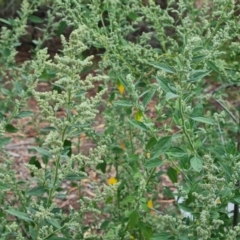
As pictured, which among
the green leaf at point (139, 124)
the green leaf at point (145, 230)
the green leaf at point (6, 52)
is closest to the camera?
the green leaf at point (139, 124)

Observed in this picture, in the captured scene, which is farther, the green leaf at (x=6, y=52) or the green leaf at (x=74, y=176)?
the green leaf at (x=6, y=52)

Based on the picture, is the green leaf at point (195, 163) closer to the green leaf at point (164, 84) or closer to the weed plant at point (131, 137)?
the weed plant at point (131, 137)

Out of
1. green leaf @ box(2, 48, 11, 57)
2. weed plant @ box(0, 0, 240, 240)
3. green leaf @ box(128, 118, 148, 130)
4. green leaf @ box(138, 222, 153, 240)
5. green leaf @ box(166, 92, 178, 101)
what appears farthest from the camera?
green leaf @ box(2, 48, 11, 57)

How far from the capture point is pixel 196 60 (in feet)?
6.81

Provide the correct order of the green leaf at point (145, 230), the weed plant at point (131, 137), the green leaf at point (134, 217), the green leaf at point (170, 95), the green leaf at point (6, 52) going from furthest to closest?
the green leaf at point (6, 52) → the green leaf at point (145, 230) → the green leaf at point (134, 217) → the weed plant at point (131, 137) → the green leaf at point (170, 95)

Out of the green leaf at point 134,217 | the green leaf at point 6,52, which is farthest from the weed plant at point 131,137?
the green leaf at point 6,52

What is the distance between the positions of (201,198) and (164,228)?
85 cm

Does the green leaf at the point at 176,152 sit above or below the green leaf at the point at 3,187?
above

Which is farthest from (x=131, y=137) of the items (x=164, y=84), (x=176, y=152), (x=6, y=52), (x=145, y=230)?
(x=164, y=84)

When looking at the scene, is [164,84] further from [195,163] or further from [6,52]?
[6,52]

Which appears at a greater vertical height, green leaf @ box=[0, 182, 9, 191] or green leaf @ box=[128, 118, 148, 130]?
green leaf @ box=[128, 118, 148, 130]

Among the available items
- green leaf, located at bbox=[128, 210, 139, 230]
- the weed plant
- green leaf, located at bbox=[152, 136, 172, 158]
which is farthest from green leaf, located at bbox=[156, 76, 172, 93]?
green leaf, located at bbox=[128, 210, 139, 230]

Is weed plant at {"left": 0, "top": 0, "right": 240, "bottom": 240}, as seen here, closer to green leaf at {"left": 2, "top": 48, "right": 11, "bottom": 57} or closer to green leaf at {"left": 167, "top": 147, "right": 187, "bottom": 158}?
green leaf at {"left": 167, "top": 147, "right": 187, "bottom": 158}

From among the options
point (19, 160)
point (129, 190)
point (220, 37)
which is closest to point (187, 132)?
point (220, 37)
